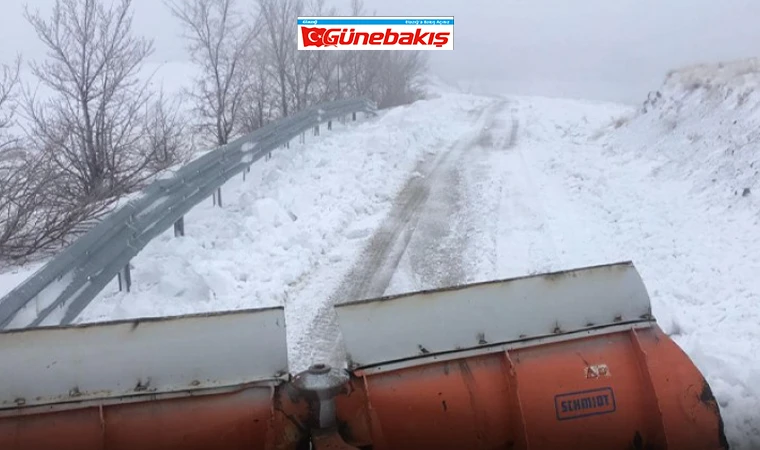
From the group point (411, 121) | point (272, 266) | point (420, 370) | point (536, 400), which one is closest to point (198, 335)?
point (420, 370)

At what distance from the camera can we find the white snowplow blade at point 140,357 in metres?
3.17

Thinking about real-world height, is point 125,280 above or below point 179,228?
below

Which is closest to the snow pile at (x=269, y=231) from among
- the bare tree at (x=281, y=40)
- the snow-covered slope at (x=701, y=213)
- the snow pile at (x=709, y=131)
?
the snow-covered slope at (x=701, y=213)

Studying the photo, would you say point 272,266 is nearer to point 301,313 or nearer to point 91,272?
point 301,313

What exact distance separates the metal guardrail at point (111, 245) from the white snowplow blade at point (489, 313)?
2.65 meters

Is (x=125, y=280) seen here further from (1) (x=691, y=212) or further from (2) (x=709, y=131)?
(2) (x=709, y=131)

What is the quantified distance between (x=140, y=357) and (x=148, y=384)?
0.14 meters

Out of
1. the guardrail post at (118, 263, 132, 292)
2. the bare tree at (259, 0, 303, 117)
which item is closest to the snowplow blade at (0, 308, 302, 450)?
the guardrail post at (118, 263, 132, 292)

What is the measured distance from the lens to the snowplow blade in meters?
3.12

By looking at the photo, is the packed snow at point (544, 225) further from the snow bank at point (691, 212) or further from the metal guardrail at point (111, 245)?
the metal guardrail at point (111, 245)

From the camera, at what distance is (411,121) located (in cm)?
1902

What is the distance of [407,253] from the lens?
829cm

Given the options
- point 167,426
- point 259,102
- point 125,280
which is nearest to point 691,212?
point 125,280

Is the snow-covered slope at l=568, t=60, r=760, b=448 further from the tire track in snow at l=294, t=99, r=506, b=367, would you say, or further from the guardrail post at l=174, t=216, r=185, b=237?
the guardrail post at l=174, t=216, r=185, b=237
